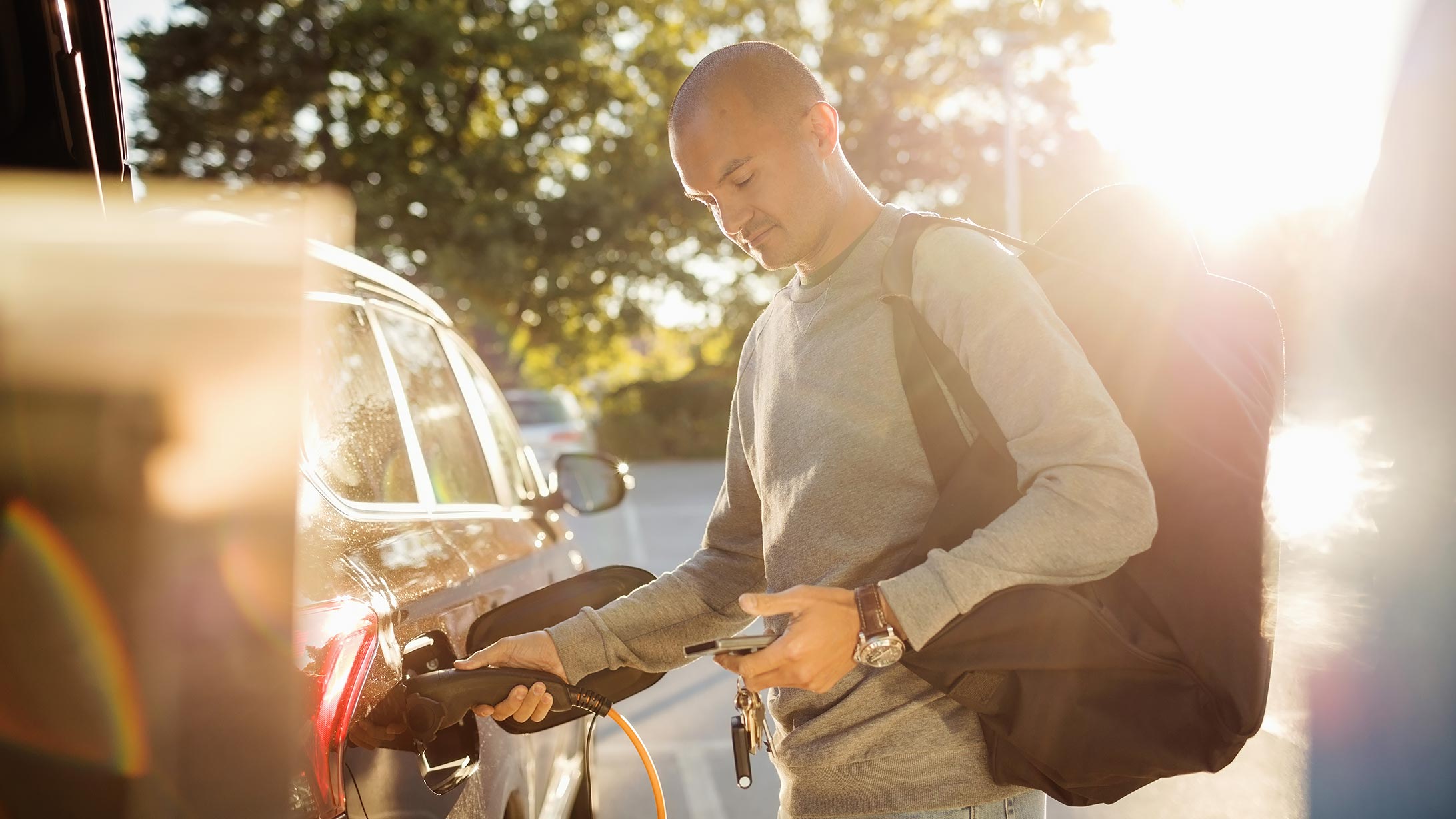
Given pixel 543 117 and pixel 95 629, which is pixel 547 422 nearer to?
pixel 543 117

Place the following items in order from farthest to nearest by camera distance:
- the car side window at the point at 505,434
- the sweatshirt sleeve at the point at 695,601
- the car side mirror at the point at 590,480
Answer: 1. the car side mirror at the point at 590,480
2. the car side window at the point at 505,434
3. the sweatshirt sleeve at the point at 695,601

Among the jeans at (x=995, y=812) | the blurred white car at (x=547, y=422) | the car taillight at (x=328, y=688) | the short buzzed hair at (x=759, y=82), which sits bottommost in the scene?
the blurred white car at (x=547, y=422)

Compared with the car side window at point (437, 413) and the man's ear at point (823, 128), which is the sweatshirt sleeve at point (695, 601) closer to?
the man's ear at point (823, 128)

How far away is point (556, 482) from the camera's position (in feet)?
15.4

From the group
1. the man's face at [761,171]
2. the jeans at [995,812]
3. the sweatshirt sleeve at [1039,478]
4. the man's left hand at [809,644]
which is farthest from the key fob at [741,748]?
the man's face at [761,171]

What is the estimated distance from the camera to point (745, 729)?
1868 mm

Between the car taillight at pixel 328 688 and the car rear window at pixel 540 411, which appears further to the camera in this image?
the car rear window at pixel 540 411

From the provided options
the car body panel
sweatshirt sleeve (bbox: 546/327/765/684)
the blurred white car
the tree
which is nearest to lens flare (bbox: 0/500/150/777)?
the car body panel

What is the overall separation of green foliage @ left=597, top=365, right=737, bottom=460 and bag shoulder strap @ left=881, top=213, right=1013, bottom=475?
25.0 meters

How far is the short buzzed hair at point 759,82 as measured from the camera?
2039 millimetres

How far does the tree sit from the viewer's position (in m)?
23.7

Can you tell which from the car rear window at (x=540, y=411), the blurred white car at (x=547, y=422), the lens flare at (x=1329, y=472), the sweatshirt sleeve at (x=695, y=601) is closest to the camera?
the sweatshirt sleeve at (x=695, y=601)

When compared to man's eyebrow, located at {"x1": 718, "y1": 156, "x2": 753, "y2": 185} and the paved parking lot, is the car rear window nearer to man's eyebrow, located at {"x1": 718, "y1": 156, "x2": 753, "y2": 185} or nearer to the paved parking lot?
the paved parking lot

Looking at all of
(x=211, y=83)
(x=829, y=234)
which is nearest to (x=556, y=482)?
(x=829, y=234)
